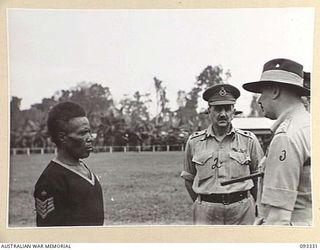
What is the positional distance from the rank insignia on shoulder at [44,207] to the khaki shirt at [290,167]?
1.05 ft

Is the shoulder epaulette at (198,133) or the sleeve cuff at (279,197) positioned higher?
the shoulder epaulette at (198,133)

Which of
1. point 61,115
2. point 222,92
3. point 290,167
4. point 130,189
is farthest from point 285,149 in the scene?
point 61,115

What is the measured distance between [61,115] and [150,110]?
14 centimetres

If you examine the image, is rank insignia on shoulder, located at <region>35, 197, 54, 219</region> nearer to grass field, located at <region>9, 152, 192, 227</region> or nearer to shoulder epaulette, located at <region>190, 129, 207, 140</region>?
grass field, located at <region>9, 152, 192, 227</region>

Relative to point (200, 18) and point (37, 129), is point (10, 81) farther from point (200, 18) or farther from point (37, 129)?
point (200, 18)

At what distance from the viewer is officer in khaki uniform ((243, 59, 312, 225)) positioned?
2.73 ft

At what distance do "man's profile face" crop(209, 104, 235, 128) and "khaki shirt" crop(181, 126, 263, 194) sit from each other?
0.01 m

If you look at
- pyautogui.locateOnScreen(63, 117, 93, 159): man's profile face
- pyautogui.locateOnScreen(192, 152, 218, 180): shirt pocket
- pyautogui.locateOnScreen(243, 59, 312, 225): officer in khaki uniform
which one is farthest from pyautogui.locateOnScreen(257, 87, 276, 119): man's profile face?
pyautogui.locateOnScreen(63, 117, 93, 159): man's profile face

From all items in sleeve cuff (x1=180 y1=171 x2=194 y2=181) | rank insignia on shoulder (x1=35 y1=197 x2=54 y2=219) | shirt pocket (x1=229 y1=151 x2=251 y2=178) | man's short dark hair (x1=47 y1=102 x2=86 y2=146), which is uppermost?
man's short dark hair (x1=47 y1=102 x2=86 y2=146)

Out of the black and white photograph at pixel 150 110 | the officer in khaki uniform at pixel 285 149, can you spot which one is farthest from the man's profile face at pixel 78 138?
the officer in khaki uniform at pixel 285 149

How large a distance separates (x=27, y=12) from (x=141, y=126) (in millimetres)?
251

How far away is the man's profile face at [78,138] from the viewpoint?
86 centimetres

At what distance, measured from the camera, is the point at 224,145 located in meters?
0.86

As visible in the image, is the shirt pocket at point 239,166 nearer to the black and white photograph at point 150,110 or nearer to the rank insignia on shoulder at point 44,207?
the black and white photograph at point 150,110
